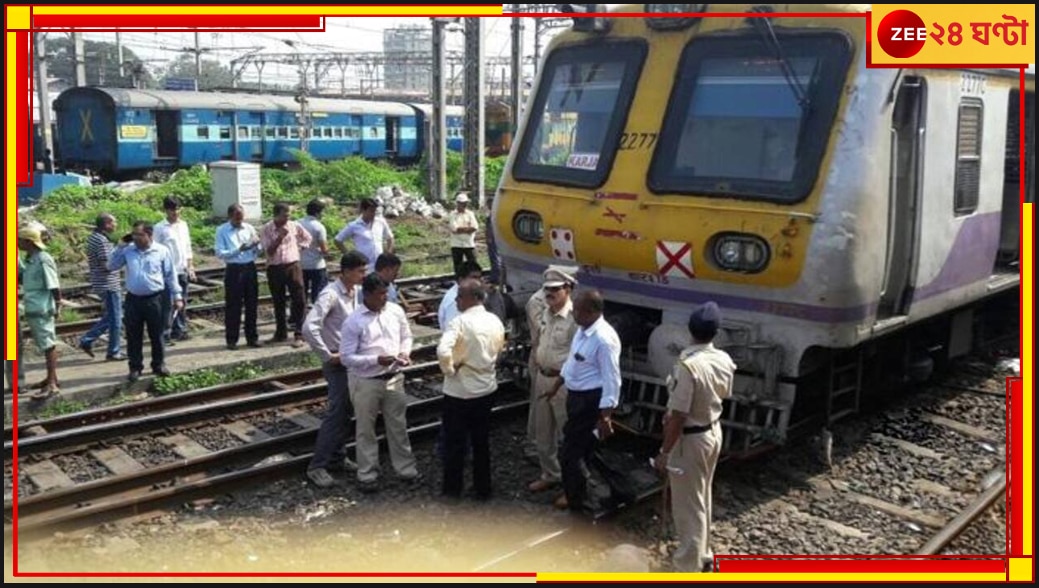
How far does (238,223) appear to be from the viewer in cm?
1009

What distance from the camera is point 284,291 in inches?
416

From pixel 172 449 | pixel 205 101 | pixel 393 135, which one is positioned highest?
pixel 205 101

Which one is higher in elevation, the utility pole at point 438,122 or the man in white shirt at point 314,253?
the utility pole at point 438,122

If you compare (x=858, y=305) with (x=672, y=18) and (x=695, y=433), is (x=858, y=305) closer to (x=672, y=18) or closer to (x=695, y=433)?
(x=695, y=433)

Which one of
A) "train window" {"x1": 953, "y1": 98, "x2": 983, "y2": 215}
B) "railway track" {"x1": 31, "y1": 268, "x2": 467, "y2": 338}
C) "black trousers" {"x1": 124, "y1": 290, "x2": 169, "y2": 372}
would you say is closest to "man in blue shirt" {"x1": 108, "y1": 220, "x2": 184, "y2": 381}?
"black trousers" {"x1": 124, "y1": 290, "x2": 169, "y2": 372}

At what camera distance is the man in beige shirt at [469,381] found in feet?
20.7

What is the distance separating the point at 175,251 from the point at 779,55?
653 centimetres

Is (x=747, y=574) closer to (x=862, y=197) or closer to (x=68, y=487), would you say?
(x=862, y=197)

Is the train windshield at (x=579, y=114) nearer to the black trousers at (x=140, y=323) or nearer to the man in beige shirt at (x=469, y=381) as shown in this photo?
the man in beige shirt at (x=469, y=381)

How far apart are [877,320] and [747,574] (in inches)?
81.4

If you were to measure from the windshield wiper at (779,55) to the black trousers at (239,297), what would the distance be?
5.84 metres

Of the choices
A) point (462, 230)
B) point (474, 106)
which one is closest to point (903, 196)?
point (462, 230)

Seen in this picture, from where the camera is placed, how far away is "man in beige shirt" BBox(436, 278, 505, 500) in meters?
6.30

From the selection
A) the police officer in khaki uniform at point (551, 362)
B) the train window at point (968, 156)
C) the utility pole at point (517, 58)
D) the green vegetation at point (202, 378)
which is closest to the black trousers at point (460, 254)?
the green vegetation at point (202, 378)
